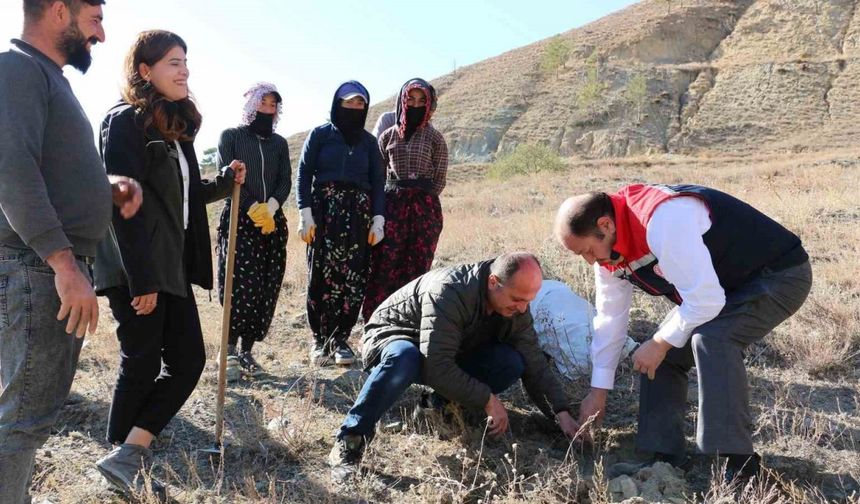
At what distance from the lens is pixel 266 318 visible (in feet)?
14.6

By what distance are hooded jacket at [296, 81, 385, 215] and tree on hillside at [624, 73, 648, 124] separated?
37.2 metres

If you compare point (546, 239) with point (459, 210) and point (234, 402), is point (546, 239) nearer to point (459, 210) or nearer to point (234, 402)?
point (234, 402)

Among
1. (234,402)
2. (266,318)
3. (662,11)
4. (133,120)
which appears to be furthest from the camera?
(662,11)

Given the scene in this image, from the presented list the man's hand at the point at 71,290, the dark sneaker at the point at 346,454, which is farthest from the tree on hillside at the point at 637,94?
the man's hand at the point at 71,290

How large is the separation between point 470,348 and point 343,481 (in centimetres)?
98

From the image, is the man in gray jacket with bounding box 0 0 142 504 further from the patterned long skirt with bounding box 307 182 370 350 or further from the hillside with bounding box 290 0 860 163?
the hillside with bounding box 290 0 860 163

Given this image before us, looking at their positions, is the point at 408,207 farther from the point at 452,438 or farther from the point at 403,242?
the point at 452,438

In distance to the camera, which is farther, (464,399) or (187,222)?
(464,399)

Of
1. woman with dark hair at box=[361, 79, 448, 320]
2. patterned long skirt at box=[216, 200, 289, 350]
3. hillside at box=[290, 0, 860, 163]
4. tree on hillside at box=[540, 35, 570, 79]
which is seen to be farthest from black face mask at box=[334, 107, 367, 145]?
tree on hillside at box=[540, 35, 570, 79]

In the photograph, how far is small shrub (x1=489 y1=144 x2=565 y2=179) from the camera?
24.1 m

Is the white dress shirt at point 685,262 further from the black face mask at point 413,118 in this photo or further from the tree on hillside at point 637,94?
the tree on hillside at point 637,94

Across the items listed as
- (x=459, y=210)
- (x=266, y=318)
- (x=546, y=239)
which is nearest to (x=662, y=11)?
(x=459, y=210)

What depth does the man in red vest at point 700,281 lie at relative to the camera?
Answer: 8.93 feet

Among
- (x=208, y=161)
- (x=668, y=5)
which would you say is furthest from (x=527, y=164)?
(x=668, y=5)
